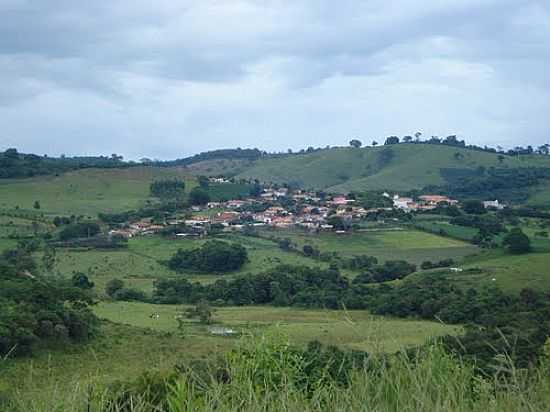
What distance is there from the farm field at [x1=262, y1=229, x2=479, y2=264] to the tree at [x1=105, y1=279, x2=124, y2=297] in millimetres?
14354

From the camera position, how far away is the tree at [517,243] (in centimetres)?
4397

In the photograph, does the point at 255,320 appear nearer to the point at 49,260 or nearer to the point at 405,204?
the point at 49,260

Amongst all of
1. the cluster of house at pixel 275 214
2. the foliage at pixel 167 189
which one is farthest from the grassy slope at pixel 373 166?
the foliage at pixel 167 189

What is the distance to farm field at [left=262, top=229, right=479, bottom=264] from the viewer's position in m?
Answer: 47.3

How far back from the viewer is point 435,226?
55.2 m

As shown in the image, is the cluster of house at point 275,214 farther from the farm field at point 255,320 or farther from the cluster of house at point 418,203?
the farm field at point 255,320

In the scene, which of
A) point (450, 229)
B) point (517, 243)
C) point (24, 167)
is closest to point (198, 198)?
point (24, 167)

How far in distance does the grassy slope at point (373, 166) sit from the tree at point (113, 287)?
179ft

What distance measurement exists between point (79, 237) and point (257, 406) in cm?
5150

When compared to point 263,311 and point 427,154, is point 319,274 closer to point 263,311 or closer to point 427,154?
point 263,311

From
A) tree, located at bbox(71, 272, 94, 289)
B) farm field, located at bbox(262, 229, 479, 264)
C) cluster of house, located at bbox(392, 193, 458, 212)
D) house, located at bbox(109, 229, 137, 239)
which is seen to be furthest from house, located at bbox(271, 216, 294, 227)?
tree, located at bbox(71, 272, 94, 289)

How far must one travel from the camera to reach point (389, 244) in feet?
167

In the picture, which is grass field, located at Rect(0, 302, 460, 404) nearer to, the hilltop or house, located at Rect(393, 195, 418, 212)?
house, located at Rect(393, 195, 418, 212)

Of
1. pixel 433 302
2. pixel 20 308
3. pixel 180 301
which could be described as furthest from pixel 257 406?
pixel 180 301
